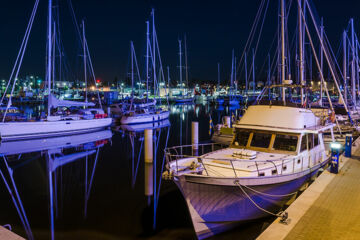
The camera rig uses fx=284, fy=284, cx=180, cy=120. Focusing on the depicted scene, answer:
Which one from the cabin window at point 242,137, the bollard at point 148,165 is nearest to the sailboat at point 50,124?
the bollard at point 148,165

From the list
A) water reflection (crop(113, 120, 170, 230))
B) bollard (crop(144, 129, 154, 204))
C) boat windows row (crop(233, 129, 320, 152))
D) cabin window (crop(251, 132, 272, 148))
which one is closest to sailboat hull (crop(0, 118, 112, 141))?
water reflection (crop(113, 120, 170, 230))

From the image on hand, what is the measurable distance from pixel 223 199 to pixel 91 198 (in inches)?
265

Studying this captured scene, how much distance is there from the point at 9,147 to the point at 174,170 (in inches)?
831

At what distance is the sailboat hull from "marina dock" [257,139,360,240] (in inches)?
1023

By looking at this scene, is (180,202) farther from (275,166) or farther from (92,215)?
(275,166)

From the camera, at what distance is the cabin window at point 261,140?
11.1 metres

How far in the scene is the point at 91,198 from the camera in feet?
41.7

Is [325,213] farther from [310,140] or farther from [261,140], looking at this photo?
[310,140]

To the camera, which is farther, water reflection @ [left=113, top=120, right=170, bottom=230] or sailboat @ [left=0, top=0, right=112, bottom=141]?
sailboat @ [left=0, top=0, right=112, bottom=141]

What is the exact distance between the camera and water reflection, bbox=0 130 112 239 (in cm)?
1223

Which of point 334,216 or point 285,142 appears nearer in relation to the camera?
point 334,216

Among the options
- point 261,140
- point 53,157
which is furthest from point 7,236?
point 53,157

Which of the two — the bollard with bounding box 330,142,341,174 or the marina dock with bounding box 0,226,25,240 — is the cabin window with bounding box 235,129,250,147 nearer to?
the bollard with bounding box 330,142,341,174

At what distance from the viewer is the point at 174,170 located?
355 inches
